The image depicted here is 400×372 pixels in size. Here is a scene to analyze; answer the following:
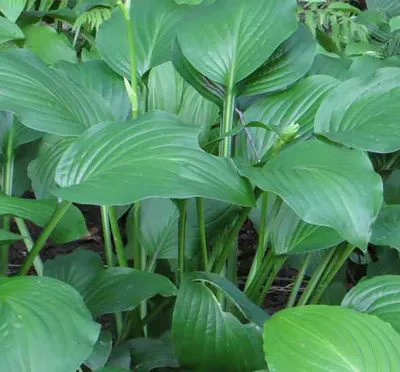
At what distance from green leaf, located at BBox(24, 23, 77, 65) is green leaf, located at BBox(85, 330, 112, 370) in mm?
830

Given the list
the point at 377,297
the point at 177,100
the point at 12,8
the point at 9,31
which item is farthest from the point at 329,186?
the point at 12,8

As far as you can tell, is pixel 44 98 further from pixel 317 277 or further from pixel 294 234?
pixel 317 277

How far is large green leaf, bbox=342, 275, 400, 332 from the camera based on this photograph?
95 cm

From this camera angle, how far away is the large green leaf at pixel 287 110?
4.15 feet

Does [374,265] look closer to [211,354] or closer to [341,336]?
[211,354]

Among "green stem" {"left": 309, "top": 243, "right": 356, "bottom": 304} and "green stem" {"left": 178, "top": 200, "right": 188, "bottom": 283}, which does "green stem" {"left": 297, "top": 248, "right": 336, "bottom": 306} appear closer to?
"green stem" {"left": 309, "top": 243, "right": 356, "bottom": 304}

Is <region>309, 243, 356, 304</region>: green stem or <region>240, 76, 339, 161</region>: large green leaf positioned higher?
<region>240, 76, 339, 161</region>: large green leaf

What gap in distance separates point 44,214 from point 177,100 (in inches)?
18.4

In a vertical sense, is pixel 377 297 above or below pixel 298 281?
above

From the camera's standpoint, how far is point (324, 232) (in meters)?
1.11

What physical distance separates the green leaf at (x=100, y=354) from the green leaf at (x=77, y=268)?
16cm

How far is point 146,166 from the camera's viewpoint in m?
0.92

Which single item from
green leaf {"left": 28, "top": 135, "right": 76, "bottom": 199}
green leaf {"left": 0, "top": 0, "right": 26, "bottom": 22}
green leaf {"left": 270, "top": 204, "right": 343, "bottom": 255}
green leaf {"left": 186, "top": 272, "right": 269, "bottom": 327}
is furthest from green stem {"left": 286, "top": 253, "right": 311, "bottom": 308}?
green leaf {"left": 0, "top": 0, "right": 26, "bottom": 22}

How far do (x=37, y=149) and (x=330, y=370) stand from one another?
2.92 feet
